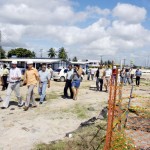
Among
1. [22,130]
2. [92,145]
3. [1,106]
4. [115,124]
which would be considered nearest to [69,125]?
[22,130]

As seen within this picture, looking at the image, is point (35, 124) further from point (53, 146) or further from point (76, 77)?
point (76, 77)

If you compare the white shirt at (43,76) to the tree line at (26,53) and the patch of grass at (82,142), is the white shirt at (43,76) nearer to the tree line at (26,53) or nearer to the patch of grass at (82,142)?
the patch of grass at (82,142)

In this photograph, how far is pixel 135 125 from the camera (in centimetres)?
690

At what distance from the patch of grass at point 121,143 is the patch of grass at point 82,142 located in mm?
244

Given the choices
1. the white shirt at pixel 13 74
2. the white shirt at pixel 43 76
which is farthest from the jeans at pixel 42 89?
the white shirt at pixel 13 74

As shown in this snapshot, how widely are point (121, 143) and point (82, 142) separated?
0.78 m

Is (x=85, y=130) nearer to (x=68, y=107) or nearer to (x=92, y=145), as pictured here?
(x=92, y=145)

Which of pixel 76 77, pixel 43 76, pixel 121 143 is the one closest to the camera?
pixel 121 143

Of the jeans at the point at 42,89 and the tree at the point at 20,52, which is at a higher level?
the tree at the point at 20,52

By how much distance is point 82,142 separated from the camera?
5328mm

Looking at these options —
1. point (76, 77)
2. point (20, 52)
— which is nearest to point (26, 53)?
point (20, 52)

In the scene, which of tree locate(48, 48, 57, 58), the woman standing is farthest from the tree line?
the woman standing

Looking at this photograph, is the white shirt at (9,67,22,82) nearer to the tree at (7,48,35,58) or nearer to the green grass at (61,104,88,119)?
the green grass at (61,104,88,119)

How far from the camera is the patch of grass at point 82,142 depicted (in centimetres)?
516
